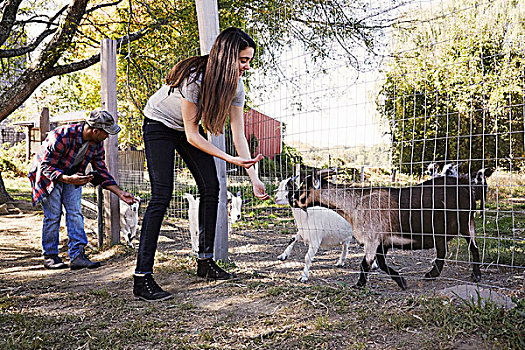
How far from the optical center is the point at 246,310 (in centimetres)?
290

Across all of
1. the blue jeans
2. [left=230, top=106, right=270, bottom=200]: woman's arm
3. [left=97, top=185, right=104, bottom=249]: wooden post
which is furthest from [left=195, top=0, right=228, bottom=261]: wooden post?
[left=97, top=185, right=104, bottom=249]: wooden post

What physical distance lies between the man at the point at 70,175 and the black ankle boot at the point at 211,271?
107 cm

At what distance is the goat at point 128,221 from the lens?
5379 mm

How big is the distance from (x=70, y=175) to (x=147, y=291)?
5.94 ft

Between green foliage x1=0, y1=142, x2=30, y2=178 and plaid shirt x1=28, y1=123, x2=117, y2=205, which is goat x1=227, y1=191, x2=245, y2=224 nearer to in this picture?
plaid shirt x1=28, y1=123, x2=117, y2=205

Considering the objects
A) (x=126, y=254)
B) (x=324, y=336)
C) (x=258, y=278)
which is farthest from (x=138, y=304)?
(x=126, y=254)

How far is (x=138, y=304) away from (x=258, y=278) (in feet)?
3.17

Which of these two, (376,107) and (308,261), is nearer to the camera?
(376,107)

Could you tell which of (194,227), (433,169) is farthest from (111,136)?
(433,169)

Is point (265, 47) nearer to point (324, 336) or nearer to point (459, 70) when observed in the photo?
point (459, 70)

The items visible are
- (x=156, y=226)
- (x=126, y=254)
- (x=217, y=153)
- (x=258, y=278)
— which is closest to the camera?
(x=217, y=153)

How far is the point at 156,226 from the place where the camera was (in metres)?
3.20

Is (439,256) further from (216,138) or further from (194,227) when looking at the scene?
(194,227)

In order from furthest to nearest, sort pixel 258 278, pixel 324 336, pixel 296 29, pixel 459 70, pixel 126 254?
1. pixel 126 254
2. pixel 296 29
3. pixel 459 70
4. pixel 258 278
5. pixel 324 336
